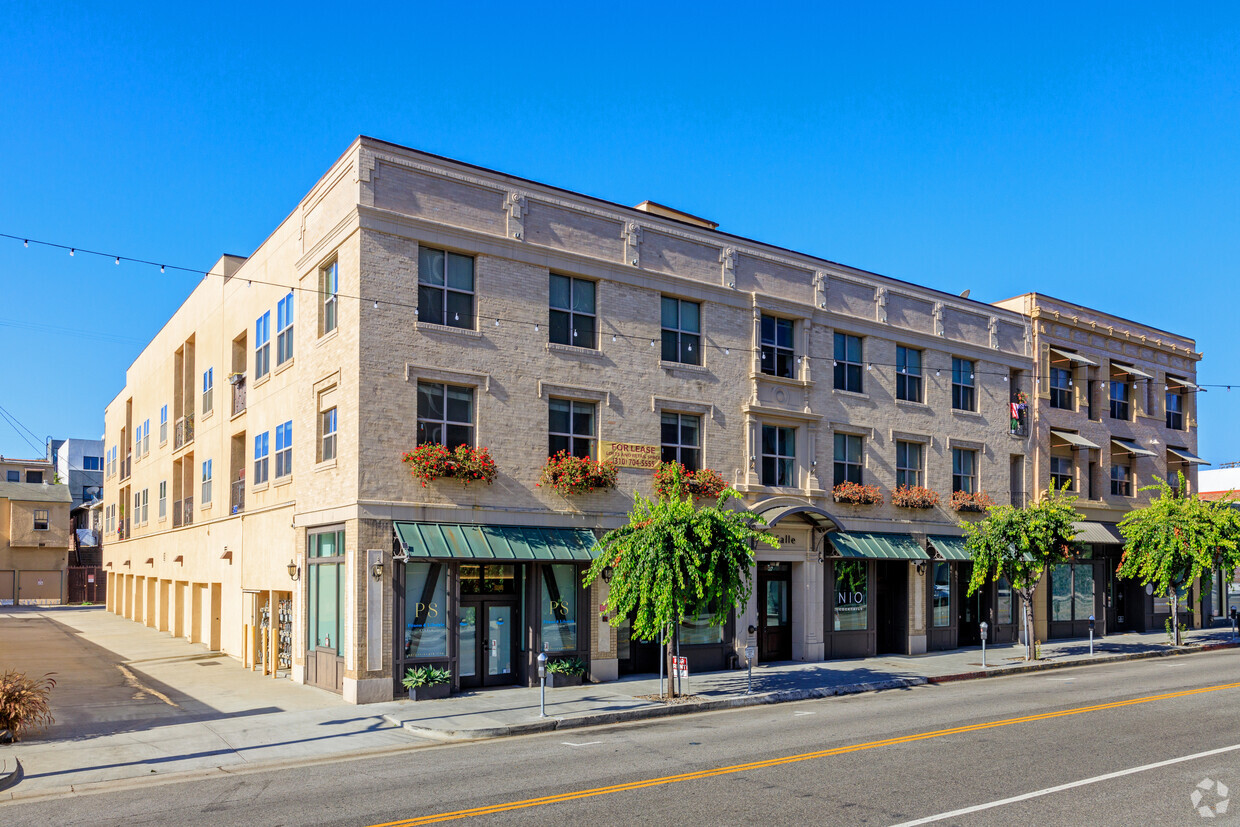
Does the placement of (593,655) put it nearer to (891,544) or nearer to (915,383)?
(891,544)

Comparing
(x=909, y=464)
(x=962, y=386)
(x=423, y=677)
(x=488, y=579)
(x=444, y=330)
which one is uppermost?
(x=444, y=330)

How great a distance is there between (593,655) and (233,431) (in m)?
14.3

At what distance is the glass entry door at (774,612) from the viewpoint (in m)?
26.7

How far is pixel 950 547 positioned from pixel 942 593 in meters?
1.62

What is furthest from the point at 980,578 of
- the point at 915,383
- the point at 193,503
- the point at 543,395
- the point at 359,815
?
the point at 193,503

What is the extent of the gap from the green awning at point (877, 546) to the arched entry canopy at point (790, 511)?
2.52ft

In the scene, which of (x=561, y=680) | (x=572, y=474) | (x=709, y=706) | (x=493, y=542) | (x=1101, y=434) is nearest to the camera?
(x=709, y=706)

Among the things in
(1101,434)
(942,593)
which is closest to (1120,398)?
(1101,434)

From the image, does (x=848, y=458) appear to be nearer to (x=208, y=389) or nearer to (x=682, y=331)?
(x=682, y=331)

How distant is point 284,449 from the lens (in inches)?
997

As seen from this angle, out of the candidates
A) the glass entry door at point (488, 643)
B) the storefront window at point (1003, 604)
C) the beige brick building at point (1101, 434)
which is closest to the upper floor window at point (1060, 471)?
the beige brick building at point (1101, 434)

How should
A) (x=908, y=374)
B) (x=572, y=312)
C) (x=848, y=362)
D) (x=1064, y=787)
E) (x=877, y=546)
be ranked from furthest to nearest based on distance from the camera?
(x=908, y=374) < (x=848, y=362) < (x=877, y=546) < (x=572, y=312) < (x=1064, y=787)

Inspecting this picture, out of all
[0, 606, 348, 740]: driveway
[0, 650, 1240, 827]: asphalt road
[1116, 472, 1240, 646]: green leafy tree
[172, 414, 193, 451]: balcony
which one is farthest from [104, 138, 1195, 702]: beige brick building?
[0, 650, 1240, 827]: asphalt road

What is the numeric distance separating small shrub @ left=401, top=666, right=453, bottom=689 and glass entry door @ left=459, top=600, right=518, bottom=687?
0.89 meters
